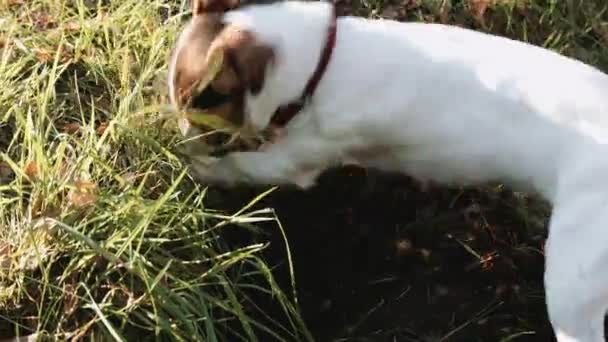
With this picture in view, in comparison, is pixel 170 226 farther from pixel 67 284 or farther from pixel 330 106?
pixel 330 106

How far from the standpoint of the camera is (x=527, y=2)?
4027 millimetres

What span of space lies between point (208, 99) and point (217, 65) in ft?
0.42

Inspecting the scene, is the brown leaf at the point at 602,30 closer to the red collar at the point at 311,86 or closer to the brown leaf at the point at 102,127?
the red collar at the point at 311,86

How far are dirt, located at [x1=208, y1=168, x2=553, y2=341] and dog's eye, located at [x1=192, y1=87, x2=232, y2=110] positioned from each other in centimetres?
36

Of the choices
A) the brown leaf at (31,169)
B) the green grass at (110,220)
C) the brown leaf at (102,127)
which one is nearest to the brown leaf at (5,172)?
the green grass at (110,220)

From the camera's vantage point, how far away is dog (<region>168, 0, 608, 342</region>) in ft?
9.11

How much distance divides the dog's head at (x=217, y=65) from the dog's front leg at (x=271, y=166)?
6.7 inches

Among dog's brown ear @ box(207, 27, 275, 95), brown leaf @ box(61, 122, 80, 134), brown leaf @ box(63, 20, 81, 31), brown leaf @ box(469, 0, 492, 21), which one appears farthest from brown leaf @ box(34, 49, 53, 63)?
brown leaf @ box(469, 0, 492, 21)

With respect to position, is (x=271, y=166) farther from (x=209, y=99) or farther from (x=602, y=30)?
(x=602, y=30)

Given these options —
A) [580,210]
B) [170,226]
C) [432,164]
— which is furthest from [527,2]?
[170,226]

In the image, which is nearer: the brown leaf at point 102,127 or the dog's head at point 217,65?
the dog's head at point 217,65

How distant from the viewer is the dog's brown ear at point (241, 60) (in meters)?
2.79

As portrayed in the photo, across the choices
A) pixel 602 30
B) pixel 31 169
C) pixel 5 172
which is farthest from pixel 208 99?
pixel 602 30

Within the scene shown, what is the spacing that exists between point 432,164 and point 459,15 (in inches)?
43.5
